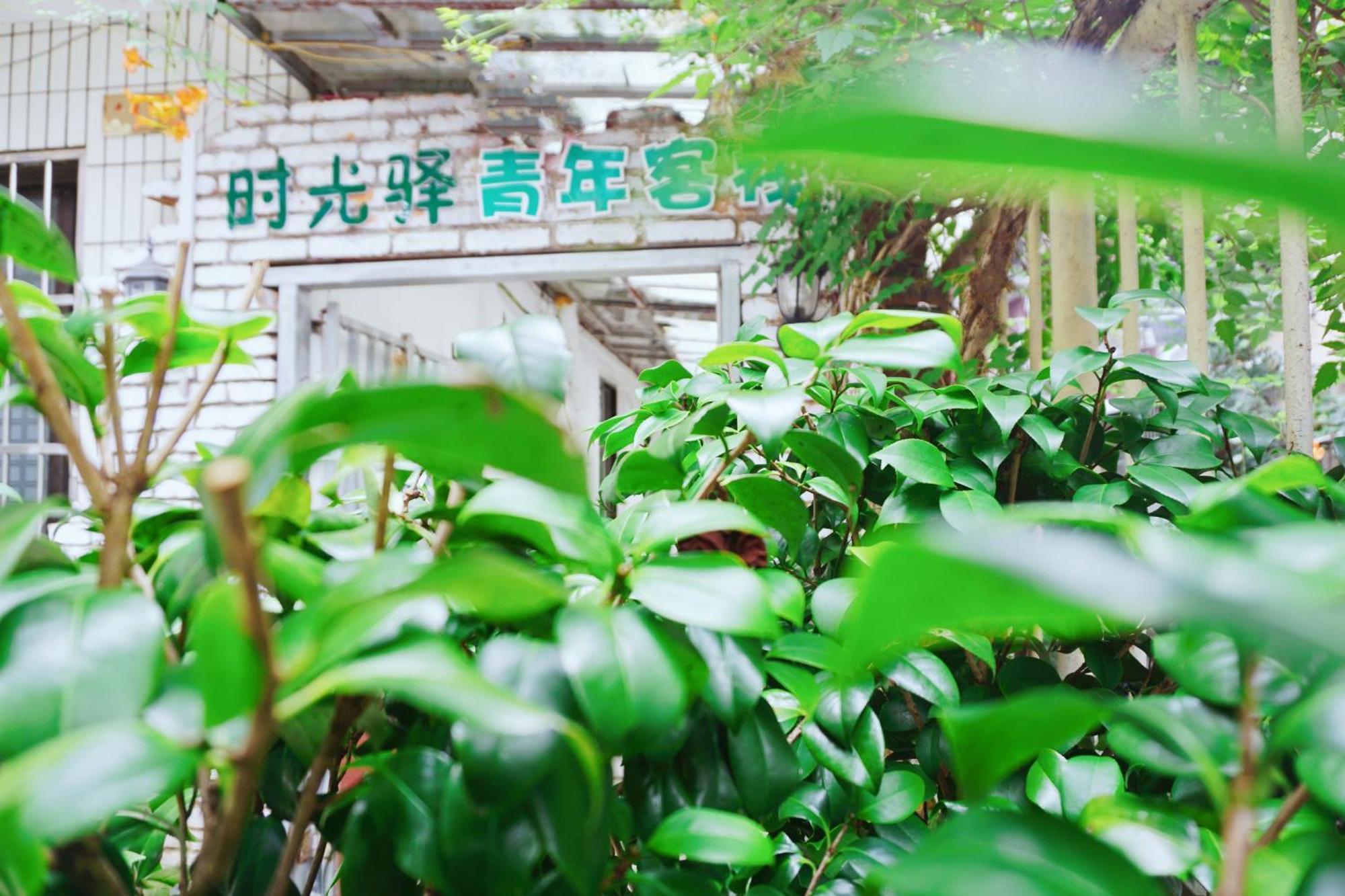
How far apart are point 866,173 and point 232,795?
24 centimetres

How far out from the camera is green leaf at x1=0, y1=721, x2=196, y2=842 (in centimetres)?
22

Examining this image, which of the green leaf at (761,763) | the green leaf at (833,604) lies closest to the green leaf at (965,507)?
the green leaf at (833,604)

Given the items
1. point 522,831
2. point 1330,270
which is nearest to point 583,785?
point 522,831

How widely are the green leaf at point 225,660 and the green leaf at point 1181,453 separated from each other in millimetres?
652

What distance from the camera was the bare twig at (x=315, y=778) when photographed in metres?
0.34

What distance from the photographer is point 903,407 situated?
2.55ft

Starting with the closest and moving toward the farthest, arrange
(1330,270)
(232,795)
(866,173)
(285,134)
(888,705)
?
(866,173) → (232,795) → (888,705) → (1330,270) → (285,134)

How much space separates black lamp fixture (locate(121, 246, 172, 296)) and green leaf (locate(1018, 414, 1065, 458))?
9.46ft

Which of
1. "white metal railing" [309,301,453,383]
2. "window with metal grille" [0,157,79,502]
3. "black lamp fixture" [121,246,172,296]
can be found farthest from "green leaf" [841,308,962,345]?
"window with metal grille" [0,157,79,502]

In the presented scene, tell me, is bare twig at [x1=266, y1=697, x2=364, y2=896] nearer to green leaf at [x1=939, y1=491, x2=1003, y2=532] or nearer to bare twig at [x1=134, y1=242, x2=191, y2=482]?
bare twig at [x1=134, y1=242, x2=191, y2=482]

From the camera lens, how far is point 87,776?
0.23 metres

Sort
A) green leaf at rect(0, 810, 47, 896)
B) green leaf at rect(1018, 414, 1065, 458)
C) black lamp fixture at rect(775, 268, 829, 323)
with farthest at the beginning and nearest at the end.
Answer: black lamp fixture at rect(775, 268, 829, 323)
green leaf at rect(1018, 414, 1065, 458)
green leaf at rect(0, 810, 47, 896)

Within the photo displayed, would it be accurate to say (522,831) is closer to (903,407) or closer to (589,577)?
(589,577)

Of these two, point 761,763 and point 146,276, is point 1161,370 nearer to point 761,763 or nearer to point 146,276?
point 761,763
